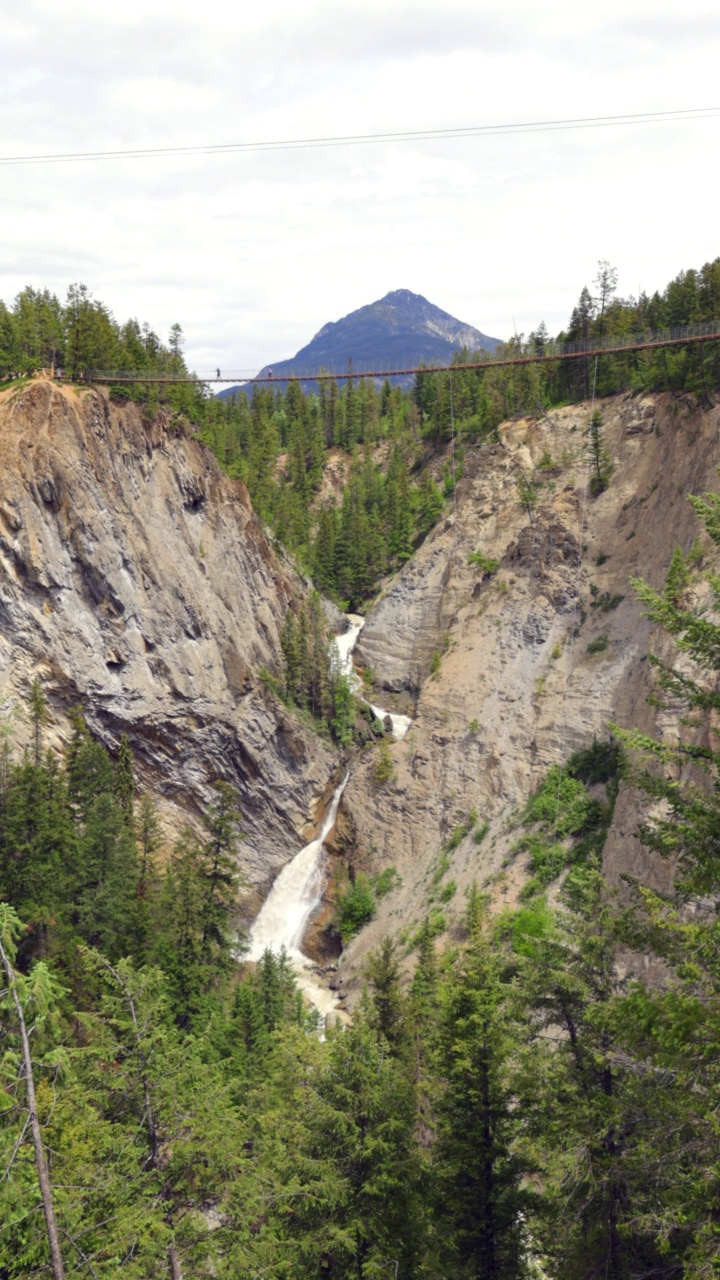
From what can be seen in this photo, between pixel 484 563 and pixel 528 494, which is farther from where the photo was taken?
pixel 484 563

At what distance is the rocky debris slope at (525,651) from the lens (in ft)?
150

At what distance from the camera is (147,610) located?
51.3 meters

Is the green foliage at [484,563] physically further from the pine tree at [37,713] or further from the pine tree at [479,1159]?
the pine tree at [479,1159]

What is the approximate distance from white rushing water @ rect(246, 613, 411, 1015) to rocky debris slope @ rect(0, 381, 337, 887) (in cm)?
113

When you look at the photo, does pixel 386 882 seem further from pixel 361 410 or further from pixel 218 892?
pixel 361 410

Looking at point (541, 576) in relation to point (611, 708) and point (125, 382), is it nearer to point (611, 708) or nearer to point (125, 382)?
point (611, 708)

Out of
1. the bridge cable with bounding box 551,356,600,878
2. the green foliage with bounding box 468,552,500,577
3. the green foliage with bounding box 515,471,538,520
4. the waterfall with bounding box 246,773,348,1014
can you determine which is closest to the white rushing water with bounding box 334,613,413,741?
the waterfall with bounding box 246,773,348,1014

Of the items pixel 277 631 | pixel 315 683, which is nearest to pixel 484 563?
pixel 315 683

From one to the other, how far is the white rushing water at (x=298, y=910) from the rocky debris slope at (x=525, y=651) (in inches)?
71.9

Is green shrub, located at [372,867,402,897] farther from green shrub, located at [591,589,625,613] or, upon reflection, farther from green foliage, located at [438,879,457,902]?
green shrub, located at [591,589,625,613]

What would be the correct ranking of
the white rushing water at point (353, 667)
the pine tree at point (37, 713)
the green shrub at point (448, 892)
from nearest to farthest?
1. the pine tree at point (37, 713)
2. the green shrub at point (448, 892)
3. the white rushing water at point (353, 667)

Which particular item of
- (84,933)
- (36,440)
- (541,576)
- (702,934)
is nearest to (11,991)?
(702,934)

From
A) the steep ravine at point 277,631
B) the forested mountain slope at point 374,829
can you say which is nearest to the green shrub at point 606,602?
the steep ravine at point 277,631

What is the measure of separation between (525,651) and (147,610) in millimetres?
21745
